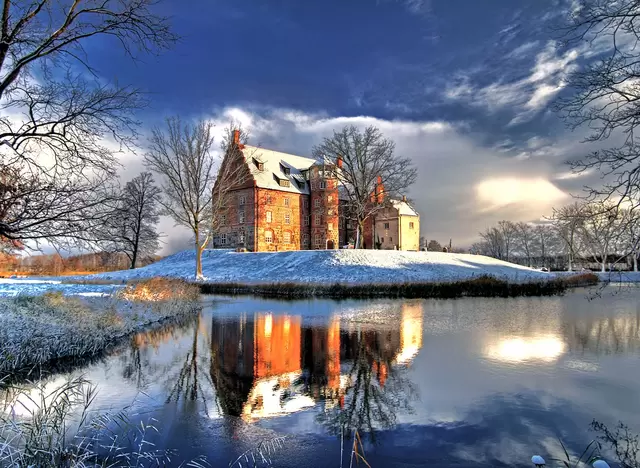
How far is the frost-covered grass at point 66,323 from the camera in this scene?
9547 mm

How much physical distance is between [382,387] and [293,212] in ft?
147

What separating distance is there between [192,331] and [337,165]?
34.0 m

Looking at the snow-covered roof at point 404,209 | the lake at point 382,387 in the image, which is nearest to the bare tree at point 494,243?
the snow-covered roof at point 404,209

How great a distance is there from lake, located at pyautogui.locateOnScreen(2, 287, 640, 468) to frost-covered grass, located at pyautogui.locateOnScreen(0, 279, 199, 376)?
875mm

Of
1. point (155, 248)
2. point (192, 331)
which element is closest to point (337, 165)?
point (155, 248)

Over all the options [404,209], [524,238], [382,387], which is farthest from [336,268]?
[524,238]

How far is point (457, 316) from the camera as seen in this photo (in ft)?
56.3

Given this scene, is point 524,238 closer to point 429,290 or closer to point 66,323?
point 429,290

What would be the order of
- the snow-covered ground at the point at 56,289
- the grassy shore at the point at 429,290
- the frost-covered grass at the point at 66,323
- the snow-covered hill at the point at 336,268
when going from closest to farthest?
the frost-covered grass at the point at 66,323, the snow-covered ground at the point at 56,289, the grassy shore at the point at 429,290, the snow-covered hill at the point at 336,268

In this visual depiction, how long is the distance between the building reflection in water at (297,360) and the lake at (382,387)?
4cm

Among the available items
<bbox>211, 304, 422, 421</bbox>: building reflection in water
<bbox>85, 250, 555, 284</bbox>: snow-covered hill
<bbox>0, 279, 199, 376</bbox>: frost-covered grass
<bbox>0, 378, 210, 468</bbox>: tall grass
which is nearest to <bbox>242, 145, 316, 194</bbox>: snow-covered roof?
<bbox>85, 250, 555, 284</bbox>: snow-covered hill

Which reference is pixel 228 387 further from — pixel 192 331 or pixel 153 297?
pixel 153 297

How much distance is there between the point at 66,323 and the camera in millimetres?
11555

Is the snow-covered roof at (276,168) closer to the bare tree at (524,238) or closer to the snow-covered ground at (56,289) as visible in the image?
the snow-covered ground at (56,289)
